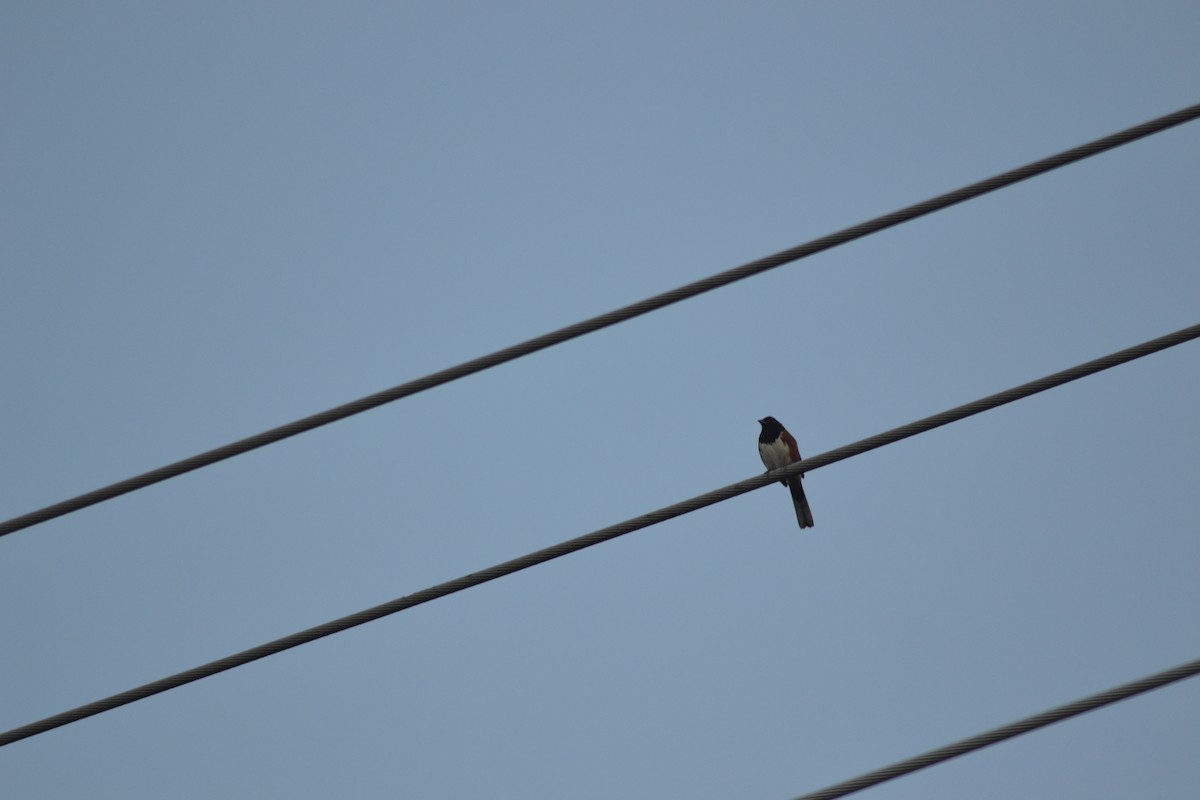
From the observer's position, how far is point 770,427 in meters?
10.1

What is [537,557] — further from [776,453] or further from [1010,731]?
[776,453]

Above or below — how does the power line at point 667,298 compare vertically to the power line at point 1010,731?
above

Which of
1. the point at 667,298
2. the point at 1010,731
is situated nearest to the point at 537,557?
the point at 667,298

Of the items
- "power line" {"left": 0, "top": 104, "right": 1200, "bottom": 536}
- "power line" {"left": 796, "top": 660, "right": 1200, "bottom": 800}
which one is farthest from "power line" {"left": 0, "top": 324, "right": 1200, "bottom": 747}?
"power line" {"left": 796, "top": 660, "right": 1200, "bottom": 800}

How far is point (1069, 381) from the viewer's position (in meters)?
4.24

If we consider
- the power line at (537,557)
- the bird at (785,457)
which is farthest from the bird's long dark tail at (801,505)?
the power line at (537,557)

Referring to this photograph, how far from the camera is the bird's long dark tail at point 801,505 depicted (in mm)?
9805

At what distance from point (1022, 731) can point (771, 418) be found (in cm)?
659

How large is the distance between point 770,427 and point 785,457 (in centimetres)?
42

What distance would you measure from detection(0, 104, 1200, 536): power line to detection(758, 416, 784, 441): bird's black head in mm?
5625

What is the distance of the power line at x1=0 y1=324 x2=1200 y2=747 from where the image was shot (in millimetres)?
4062

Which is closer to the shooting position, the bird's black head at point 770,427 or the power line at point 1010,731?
the power line at point 1010,731

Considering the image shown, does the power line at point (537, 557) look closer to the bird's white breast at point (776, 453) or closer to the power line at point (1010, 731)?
the power line at point (1010, 731)

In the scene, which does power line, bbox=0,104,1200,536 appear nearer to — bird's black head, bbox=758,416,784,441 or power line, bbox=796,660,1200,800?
power line, bbox=796,660,1200,800
